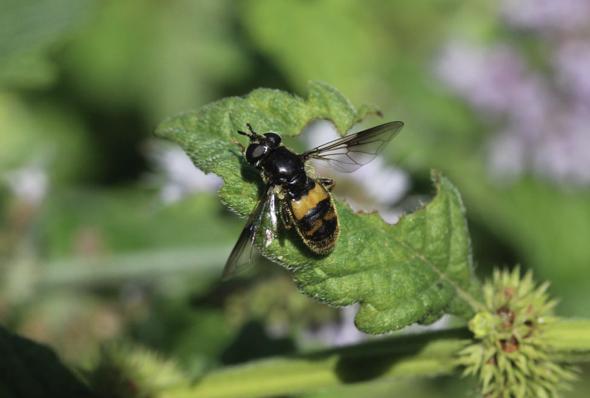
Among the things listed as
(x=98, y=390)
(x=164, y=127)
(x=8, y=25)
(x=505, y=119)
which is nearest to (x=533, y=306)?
(x=164, y=127)

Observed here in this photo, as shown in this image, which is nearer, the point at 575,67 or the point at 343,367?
the point at 343,367

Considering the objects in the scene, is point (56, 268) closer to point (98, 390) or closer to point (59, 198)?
point (59, 198)

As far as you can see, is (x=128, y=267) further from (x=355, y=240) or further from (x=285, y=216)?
(x=355, y=240)

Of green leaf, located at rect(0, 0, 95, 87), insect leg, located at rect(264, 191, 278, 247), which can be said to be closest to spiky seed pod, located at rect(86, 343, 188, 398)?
insect leg, located at rect(264, 191, 278, 247)

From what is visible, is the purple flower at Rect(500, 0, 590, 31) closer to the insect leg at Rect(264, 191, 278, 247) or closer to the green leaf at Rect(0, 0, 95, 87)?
the green leaf at Rect(0, 0, 95, 87)

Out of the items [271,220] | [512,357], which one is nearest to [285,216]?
[271,220]

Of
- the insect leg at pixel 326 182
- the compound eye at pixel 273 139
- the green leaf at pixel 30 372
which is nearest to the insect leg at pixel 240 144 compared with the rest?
the compound eye at pixel 273 139
